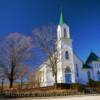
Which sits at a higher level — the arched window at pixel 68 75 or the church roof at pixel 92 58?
the church roof at pixel 92 58

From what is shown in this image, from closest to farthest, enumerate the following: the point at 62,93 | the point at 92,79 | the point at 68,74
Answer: the point at 62,93 → the point at 68,74 → the point at 92,79

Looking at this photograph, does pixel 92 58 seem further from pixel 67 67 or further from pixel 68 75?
pixel 68 75

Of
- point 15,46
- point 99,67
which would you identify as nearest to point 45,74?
point 15,46

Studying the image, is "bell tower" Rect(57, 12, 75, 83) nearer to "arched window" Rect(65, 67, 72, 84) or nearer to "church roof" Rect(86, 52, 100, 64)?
"arched window" Rect(65, 67, 72, 84)

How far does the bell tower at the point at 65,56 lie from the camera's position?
36562 mm

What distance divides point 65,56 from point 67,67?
2.55 m

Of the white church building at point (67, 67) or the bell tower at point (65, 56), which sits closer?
the bell tower at point (65, 56)

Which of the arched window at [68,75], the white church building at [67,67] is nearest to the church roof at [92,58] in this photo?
the white church building at [67,67]

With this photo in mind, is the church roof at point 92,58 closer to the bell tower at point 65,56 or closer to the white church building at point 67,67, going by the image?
the white church building at point 67,67

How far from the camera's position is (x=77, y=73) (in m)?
38.8

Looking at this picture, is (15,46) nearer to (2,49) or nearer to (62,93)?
(2,49)

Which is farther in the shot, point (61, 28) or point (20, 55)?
point (61, 28)

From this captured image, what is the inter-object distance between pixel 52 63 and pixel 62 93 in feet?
29.3

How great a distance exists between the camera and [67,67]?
37594 millimetres
